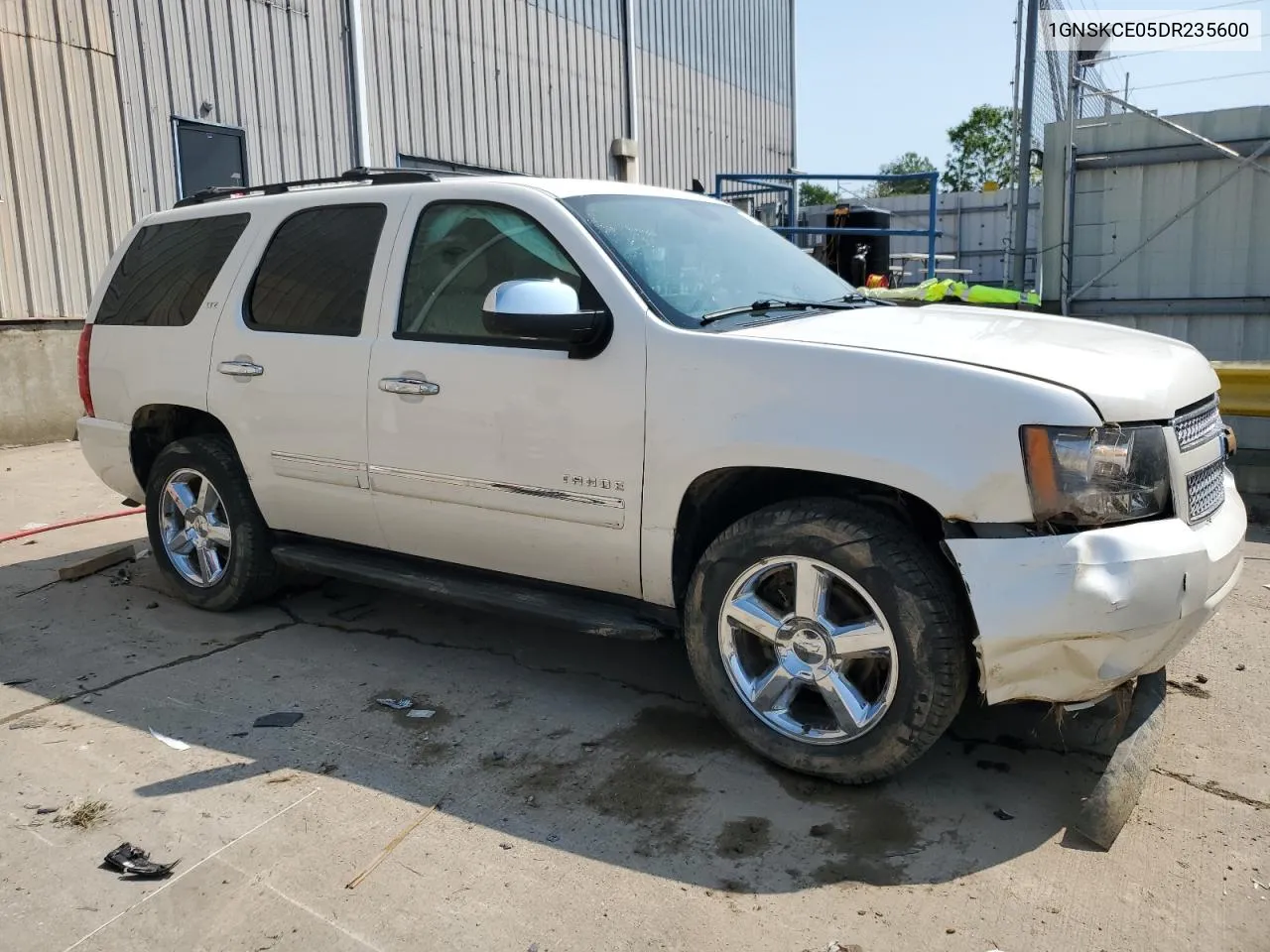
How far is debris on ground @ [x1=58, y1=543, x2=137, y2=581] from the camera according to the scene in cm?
562

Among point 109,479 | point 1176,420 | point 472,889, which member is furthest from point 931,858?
point 109,479

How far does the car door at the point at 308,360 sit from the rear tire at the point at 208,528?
0.17 meters

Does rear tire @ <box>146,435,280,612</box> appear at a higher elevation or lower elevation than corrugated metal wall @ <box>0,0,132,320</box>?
lower

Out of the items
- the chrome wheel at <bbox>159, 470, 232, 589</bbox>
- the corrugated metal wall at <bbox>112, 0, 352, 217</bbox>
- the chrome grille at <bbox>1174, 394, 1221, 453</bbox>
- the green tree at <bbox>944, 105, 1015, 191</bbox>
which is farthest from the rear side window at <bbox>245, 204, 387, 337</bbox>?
the green tree at <bbox>944, 105, 1015, 191</bbox>

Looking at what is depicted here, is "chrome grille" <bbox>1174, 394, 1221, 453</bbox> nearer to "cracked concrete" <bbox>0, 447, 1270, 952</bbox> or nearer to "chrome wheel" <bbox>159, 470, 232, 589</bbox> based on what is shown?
"cracked concrete" <bbox>0, 447, 1270, 952</bbox>

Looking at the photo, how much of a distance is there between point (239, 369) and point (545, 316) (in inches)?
74.3

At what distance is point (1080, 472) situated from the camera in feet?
8.96

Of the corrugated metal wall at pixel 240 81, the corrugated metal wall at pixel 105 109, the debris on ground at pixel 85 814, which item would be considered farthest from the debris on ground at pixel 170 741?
the corrugated metal wall at pixel 240 81

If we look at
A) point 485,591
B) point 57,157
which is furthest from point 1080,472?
point 57,157

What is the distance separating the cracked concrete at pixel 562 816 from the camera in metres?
2.57

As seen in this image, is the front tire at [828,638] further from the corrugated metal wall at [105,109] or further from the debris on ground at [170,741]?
the corrugated metal wall at [105,109]

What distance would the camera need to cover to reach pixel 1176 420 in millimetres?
2963

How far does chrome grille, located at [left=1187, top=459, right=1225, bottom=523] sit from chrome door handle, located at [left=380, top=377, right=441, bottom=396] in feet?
8.37

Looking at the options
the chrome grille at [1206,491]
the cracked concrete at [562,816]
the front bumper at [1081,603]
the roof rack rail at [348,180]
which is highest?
the roof rack rail at [348,180]
